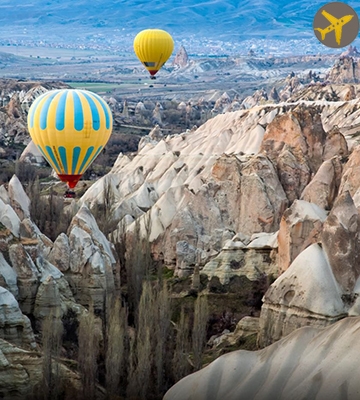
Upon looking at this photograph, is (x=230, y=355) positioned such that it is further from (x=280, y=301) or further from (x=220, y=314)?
(x=220, y=314)

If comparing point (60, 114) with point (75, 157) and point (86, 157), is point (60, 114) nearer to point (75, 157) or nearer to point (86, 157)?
point (75, 157)

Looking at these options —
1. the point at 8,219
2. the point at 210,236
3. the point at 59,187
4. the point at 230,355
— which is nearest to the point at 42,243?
the point at 8,219

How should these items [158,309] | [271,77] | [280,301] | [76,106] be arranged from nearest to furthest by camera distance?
[280,301]
[158,309]
[76,106]
[271,77]

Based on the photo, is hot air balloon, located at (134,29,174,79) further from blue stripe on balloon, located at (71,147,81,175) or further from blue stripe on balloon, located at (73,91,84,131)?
blue stripe on balloon, located at (73,91,84,131)

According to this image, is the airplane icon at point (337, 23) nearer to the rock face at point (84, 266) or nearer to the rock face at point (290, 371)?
the rock face at point (84, 266)

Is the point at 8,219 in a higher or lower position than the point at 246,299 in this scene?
higher

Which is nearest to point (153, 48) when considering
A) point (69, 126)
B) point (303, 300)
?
point (69, 126)
